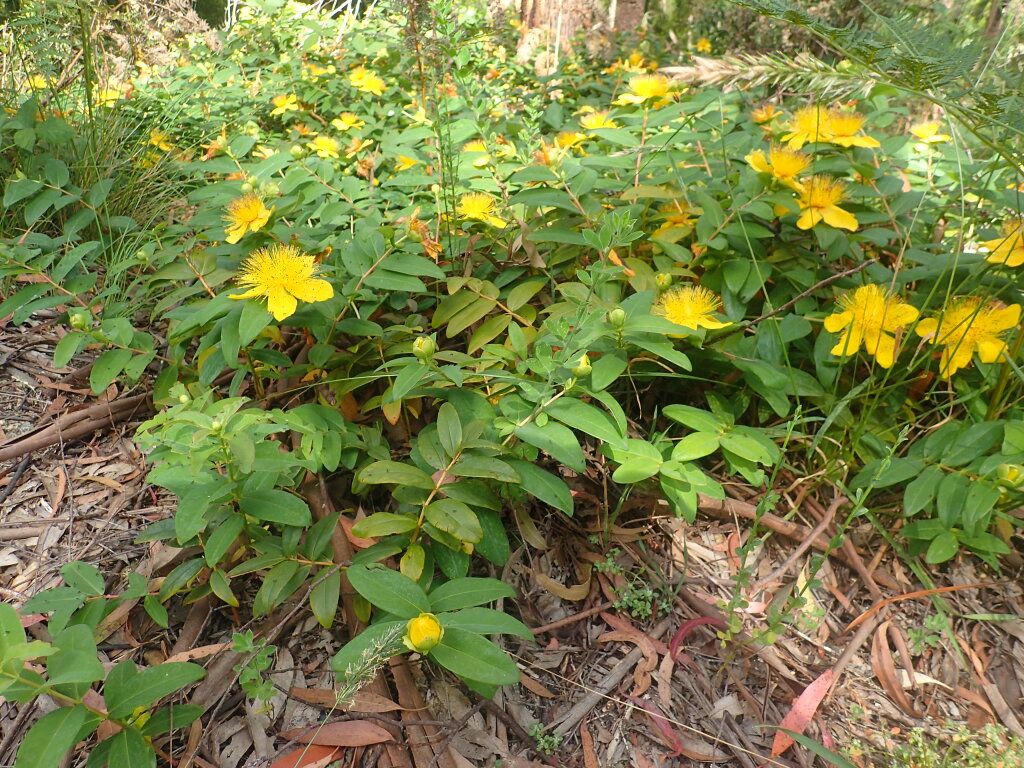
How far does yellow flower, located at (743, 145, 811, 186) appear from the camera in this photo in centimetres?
154

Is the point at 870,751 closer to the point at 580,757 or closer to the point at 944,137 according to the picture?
the point at 580,757

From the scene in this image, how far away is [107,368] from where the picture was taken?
1385mm

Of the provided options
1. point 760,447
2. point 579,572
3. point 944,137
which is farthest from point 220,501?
point 944,137

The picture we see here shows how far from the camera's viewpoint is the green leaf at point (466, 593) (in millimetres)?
1003

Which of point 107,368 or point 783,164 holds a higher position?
point 783,164

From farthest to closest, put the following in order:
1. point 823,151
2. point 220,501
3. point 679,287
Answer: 1. point 823,151
2. point 679,287
3. point 220,501

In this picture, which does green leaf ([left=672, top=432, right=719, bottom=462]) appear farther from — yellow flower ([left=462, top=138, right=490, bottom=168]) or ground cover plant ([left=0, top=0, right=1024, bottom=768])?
yellow flower ([left=462, top=138, right=490, bottom=168])

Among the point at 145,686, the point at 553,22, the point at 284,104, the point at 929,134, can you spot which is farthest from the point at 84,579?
the point at 553,22

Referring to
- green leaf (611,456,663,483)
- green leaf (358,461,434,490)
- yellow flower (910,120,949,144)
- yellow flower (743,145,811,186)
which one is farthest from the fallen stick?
yellow flower (910,120,949,144)

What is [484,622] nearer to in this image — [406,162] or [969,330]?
[969,330]

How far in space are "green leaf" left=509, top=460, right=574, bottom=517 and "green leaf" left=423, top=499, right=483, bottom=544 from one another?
0.11 meters

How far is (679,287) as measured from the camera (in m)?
1.47

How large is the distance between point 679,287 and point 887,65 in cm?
55

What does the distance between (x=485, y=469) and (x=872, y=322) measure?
0.86 m
